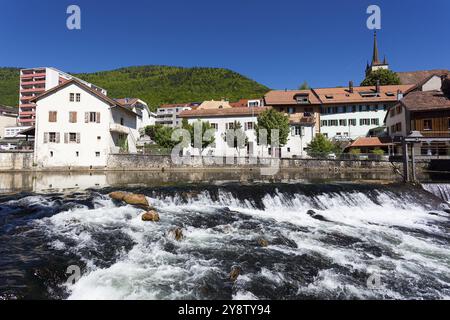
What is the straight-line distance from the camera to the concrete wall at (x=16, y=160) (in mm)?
35406

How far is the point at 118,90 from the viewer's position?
129 m

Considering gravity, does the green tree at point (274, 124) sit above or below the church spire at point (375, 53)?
below

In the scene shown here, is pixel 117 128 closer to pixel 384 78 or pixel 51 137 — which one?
pixel 51 137

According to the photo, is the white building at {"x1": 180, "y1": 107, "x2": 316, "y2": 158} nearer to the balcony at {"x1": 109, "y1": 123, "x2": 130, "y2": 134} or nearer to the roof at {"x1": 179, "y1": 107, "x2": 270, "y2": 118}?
the roof at {"x1": 179, "y1": 107, "x2": 270, "y2": 118}

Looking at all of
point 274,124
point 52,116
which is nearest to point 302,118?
point 274,124

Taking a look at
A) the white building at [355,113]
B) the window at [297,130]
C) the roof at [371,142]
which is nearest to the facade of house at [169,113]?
the white building at [355,113]

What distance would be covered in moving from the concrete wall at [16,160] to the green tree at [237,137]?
30243mm

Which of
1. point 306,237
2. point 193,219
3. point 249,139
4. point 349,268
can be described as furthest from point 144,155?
point 349,268

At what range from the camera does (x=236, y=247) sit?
32.2ft

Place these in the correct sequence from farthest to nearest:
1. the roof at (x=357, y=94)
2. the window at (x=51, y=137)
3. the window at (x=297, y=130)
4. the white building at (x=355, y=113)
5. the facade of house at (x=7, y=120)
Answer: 1. the facade of house at (x=7, y=120)
2. the roof at (x=357, y=94)
3. the white building at (x=355, y=113)
4. the window at (x=297, y=130)
5. the window at (x=51, y=137)

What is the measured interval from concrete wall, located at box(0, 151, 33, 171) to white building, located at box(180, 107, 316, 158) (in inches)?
1032

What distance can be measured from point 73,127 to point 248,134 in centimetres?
2852

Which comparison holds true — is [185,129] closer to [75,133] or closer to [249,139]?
[249,139]

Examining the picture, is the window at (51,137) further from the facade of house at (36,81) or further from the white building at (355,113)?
the facade of house at (36,81)
